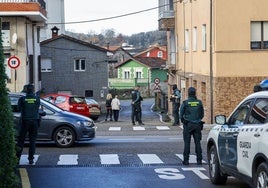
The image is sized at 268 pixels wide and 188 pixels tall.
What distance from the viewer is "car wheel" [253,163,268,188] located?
8484 mm

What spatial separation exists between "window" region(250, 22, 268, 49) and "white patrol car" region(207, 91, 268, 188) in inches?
796

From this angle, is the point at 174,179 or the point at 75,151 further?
the point at 75,151

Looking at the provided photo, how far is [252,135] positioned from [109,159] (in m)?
6.79

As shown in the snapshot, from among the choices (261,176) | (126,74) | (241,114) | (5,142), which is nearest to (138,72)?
(126,74)

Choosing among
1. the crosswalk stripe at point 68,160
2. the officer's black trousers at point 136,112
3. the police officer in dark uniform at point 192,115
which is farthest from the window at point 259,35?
the police officer in dark uniform at point 192,115

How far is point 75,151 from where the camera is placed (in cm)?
1736

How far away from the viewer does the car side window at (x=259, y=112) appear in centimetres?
905

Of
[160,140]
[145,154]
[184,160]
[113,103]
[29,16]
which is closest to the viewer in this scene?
[184,160]

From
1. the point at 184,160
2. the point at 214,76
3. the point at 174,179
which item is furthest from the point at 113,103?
the point at 174,179

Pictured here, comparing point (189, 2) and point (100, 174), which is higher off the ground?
point (189, 2)

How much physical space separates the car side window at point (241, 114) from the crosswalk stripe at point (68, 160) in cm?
510

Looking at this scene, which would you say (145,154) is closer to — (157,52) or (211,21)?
(211,21)

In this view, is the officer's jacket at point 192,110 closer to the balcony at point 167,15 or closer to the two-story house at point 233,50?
the two-story house at point 233,50

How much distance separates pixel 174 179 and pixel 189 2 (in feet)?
92.2
